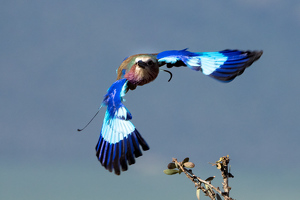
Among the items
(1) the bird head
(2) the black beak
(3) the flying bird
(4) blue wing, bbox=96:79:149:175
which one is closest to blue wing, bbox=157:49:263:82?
(3) the flying bird

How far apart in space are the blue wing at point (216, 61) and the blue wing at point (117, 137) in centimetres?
72

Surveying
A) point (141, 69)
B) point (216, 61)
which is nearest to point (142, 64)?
point (141, 69)

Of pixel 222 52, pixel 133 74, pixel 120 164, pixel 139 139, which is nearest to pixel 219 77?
pixel 222 52

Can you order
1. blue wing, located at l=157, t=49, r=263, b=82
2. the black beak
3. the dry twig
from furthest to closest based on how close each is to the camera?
blue wing, located at l=157, t=49, r=263, b=82
the black beak
the dry twig

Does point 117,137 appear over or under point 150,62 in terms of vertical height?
under

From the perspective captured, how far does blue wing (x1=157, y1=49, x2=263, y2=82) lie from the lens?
3861 mm

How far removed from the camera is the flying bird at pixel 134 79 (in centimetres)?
325

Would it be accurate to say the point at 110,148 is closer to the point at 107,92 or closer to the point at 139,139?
the point at 139,139

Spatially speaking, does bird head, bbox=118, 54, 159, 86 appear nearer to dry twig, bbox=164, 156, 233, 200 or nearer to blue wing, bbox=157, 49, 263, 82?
blue wing, bbox=157, 49, 263, 82

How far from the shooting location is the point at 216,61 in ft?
13.5

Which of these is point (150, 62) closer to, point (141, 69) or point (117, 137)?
point (141, 69)

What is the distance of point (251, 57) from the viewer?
12.8ft

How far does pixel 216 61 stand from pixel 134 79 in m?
0.98

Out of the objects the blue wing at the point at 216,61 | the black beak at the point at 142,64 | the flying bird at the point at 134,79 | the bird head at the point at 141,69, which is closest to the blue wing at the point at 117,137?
the flying bird at the point at 134,79
